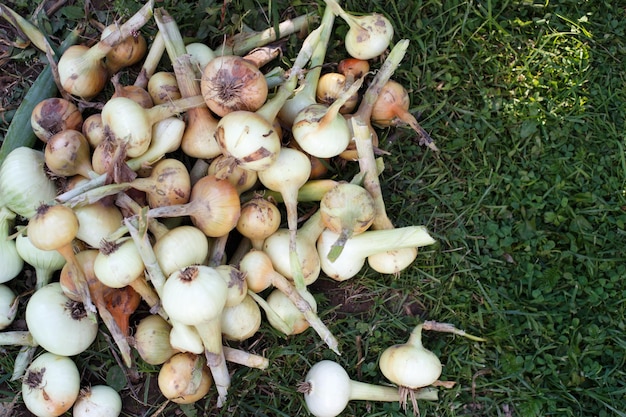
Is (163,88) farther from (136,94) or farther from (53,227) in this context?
(53,227)

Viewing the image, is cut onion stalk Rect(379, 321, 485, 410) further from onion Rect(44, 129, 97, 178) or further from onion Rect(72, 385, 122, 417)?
onion Rect(44, 129, 97, 178)

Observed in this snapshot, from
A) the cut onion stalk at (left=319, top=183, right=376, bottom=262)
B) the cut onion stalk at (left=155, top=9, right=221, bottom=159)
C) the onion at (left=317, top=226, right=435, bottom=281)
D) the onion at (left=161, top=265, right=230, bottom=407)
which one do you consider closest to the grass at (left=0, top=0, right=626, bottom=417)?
the onion at (left=317, top=226, right=435, bottom=281)

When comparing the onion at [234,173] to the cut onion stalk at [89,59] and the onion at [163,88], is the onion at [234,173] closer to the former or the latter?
the onion at [163,88]

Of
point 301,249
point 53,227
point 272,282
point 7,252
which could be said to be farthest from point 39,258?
point 301,249

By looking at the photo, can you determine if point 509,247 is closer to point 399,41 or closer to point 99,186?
point 399,41

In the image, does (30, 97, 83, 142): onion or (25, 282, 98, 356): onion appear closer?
(25, 282, 98, 356): onion

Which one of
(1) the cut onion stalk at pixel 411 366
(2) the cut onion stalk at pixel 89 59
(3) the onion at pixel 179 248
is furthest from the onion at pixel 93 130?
(1) the cut onion stalk at pixel 411 366

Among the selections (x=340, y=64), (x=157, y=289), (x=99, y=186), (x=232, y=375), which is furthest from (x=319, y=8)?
(x=232, y=375)
